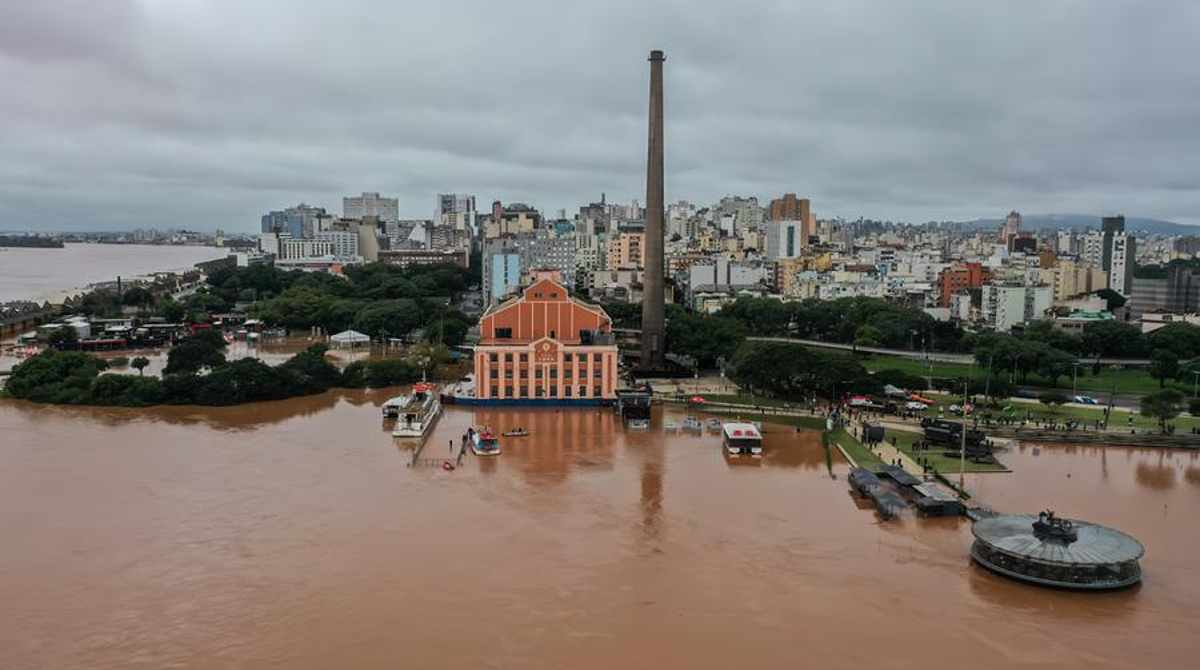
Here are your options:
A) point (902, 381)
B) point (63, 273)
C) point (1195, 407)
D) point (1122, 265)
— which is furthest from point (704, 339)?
point (63, 273)

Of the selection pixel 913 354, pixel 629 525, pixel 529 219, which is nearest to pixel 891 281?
pixel 913 354

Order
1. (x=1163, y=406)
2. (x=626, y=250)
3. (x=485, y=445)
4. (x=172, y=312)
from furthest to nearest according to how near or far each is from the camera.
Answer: (x=626, y=250)
(x=172, y=312)
(x=1163, y=406)
(x=485, y=445)

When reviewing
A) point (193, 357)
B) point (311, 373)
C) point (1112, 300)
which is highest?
point (1112, 300)

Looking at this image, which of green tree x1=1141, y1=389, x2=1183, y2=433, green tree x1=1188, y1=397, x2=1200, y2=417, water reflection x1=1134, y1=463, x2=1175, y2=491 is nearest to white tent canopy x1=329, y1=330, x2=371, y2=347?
green tree x1=1141, y1=389, x2=1183, y2=433

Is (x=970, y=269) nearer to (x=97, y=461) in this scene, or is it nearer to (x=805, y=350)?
(x=805, y=350)

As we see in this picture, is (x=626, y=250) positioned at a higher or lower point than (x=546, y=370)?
higher

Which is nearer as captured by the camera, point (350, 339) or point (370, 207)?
point (350, 339)

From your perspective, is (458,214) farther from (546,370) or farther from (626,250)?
(546,370)
